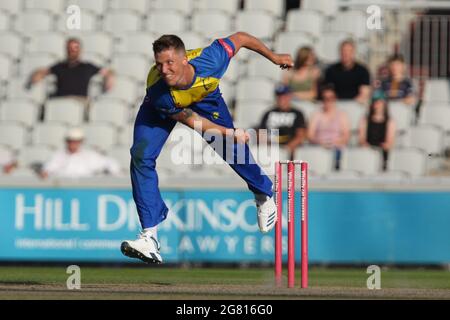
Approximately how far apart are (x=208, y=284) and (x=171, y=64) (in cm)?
208

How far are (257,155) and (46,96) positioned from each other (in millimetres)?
3646

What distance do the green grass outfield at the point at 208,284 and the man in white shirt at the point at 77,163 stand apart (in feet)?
4.57

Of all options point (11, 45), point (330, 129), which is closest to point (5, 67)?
point (11, 45)

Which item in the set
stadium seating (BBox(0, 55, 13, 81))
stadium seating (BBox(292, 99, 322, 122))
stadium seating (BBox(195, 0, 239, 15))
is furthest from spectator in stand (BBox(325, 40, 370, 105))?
stadium seating (BBox(0, 55, 13, 81))

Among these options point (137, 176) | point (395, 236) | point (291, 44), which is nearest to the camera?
point (137, 176)

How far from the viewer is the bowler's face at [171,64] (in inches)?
356

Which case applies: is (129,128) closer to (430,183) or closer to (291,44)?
(291,44)

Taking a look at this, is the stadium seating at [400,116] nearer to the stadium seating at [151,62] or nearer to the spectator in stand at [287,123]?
the stadium seating at [151,62]

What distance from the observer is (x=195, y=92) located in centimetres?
935

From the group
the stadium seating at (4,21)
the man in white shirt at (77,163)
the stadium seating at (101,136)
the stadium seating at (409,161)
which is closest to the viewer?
the stadium seating at (409,161)

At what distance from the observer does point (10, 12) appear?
57.6 feet

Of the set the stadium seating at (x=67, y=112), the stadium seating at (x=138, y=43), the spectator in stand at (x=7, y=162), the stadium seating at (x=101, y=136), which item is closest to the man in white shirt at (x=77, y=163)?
the stadium seating at (x=101, y=136)

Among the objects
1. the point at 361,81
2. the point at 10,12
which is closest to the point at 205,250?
the point at 361,81

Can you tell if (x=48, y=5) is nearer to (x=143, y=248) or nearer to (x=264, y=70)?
(x=264, y=70)
